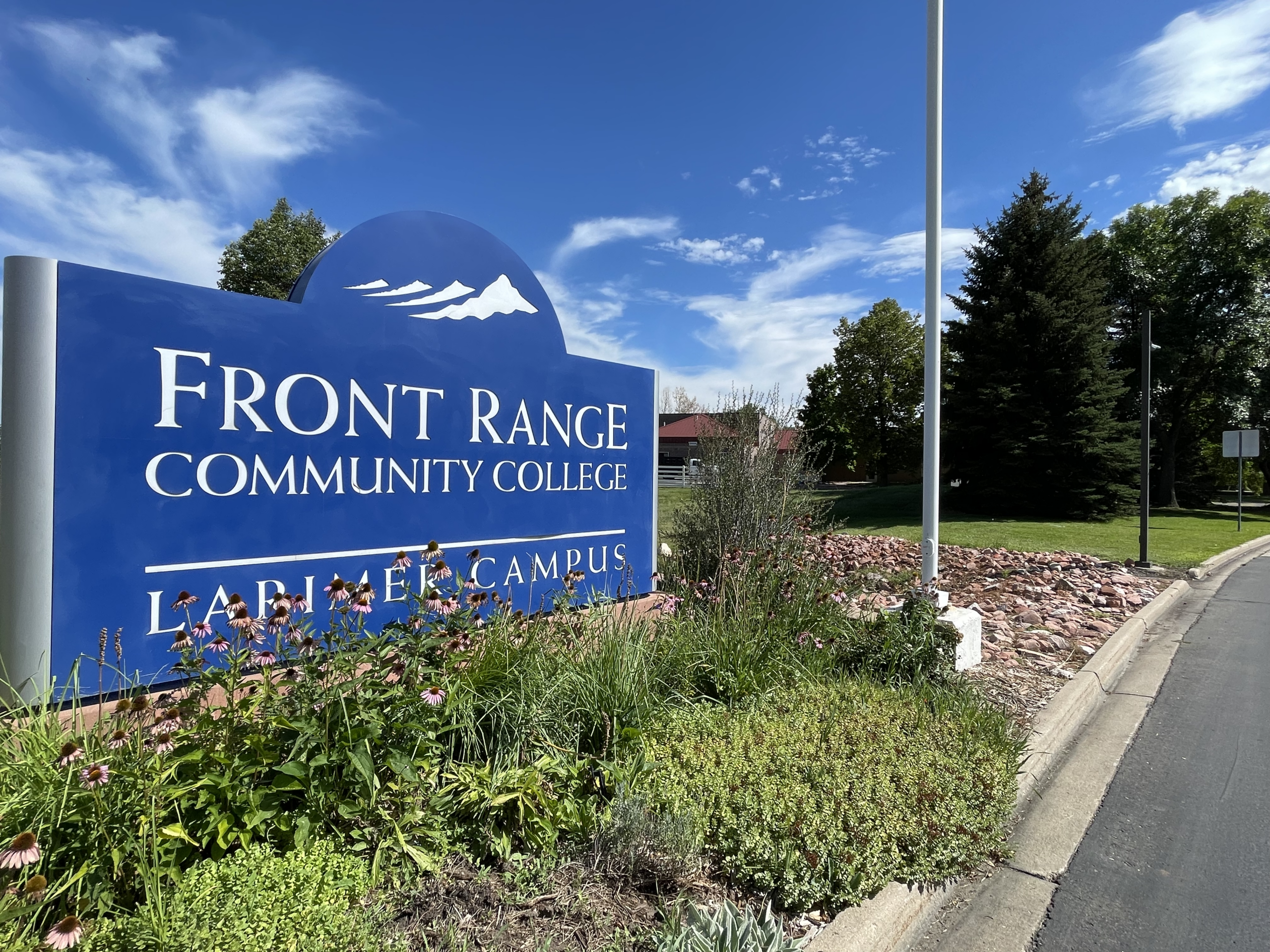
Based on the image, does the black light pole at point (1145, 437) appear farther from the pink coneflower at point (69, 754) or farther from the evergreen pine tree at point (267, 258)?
the evergreen pine tree at point (267, 258)

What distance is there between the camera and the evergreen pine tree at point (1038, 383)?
18.5m

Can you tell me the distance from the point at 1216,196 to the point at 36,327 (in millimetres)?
37367

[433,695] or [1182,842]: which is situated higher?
[433,695]

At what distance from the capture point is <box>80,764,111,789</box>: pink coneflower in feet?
5.72

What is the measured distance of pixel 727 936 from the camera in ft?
6.31

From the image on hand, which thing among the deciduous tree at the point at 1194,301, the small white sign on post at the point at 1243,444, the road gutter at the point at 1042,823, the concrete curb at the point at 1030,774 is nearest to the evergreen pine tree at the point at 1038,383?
the small white sign on post at the point at 1243,444

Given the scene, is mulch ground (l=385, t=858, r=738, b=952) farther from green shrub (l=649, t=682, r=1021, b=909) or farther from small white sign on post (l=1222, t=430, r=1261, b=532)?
small white sign on post (l=1222, t=430, r=1261, b=532)

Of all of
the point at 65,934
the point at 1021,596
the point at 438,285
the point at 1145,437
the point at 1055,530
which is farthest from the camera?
the point at 1055,530

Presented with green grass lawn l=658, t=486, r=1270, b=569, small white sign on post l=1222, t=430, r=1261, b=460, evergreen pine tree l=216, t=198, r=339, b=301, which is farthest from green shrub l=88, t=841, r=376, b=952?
evergreen pine tree l=216, t=198, r=339, b=301

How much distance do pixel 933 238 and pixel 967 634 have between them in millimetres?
3213

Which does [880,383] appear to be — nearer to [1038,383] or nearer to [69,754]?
[1038,383]

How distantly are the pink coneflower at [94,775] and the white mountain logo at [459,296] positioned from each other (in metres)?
3.19

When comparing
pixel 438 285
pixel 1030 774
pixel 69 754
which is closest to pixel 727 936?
pixel 69 754

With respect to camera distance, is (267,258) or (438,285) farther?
(267,258)
